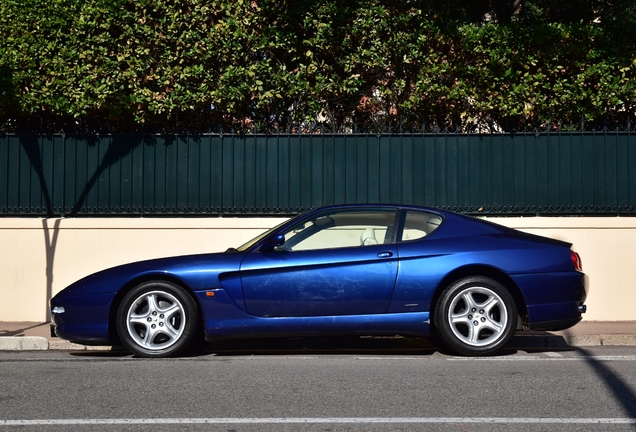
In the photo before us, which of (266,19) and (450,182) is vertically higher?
(266,19)

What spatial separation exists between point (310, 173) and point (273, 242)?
4.10m

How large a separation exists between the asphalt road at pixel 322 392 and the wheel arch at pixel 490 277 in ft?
Result: 1.62

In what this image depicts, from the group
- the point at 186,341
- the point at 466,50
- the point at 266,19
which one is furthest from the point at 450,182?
the point at 186,341

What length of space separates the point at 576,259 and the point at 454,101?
4.32 m

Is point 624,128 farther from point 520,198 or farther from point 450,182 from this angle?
point 450,182

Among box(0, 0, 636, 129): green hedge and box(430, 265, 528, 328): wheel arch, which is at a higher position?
box(0, 0, 636, 129): green hedge

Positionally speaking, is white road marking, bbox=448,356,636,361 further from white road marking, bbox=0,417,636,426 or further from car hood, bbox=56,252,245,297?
white road marking, bbox=0,417,636,426

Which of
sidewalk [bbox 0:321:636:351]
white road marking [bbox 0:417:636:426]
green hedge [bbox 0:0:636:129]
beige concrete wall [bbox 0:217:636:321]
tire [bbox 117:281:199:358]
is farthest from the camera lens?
green hedge [bbox 0:0:636:129]

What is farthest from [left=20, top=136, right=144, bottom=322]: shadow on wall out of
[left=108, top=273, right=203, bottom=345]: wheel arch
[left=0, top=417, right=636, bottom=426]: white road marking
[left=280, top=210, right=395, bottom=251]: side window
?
[left=0, top=417, right=636, bottom=426]: white road marking

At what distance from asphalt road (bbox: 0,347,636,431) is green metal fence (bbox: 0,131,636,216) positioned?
3.85 metres

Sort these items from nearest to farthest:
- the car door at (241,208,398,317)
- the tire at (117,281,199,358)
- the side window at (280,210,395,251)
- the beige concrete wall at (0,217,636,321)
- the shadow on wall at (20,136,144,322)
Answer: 1. the car door at (241,208,398,317)
2. the tire at (117,281,199,358)
3. the side window at (280,210,395,251)
4. the beige concrete wall at (0,217,636,321)
5. the shadow on wall at (20,136,144,322)

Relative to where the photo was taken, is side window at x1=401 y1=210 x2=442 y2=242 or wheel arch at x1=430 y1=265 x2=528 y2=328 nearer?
wheel arch at x1=430 y1=265 x2=528 y2=328

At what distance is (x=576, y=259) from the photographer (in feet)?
27.6

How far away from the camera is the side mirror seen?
8156mm
